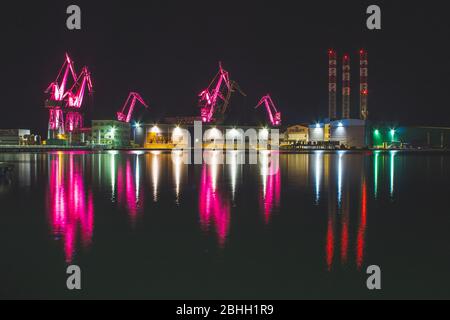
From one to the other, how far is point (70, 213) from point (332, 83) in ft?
246

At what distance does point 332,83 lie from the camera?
80.2m

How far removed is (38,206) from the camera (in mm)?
9805

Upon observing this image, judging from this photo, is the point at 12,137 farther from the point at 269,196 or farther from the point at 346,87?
the point at 269,196

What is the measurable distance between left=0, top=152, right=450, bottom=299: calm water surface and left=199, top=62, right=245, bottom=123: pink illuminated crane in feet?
210

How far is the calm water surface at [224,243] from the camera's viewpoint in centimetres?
488

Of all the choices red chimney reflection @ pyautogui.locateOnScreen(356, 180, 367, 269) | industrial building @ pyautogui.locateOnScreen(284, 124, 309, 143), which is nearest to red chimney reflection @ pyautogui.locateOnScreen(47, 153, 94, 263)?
red chimney reflection @ pyautogui.locateOnScreen(356, 180, 367, 269)

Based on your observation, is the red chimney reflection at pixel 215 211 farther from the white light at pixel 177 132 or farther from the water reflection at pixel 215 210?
the white light at pixel 177 132

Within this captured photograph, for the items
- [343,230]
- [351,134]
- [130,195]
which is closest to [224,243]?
[343,230]

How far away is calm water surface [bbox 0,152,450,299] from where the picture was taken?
4883mm

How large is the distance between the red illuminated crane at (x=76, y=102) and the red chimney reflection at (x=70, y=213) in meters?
59.8

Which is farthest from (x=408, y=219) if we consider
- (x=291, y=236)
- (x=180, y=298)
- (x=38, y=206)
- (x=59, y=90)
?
(x=59, y=90)

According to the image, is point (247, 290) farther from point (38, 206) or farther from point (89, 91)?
point (89, 91)

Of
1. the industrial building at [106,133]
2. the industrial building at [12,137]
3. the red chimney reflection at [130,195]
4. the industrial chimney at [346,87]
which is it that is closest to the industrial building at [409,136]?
the industrial chimney at [346,87]

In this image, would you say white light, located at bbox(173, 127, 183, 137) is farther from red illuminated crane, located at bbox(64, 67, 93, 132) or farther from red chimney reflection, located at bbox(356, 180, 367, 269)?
red chimney reflection, located at bbox(356, 180, 367, 269)
